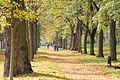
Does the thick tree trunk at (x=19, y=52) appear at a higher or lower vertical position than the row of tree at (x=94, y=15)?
lower

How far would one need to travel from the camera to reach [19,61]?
14.1 meters

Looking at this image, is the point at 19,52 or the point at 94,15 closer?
the point at 19,52

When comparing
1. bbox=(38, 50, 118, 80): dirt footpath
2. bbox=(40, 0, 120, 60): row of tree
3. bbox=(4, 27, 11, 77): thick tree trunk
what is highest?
bbox=(40, 0, 120, 60): row of tree

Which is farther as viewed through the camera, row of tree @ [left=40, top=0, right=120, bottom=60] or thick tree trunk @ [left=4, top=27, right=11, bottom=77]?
row of tree @ [left=40, top=0, right=120, bottom=60]

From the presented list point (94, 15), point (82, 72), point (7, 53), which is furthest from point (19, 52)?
point (94, 15)

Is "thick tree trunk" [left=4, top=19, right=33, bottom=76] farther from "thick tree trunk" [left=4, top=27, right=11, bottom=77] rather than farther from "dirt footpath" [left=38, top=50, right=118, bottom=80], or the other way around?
"dirt footpath" [left=38, top=50, right=118, bottom=80]

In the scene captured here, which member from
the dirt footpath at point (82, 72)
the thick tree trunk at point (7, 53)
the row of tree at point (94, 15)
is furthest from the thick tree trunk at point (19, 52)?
the row of tree at point (94, 15)

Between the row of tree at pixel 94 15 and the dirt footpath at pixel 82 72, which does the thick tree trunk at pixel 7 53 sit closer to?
the dirt footpath at pixel 82 72

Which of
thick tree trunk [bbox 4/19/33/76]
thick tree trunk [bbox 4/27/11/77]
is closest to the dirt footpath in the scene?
thick tree trunk [bbox 4/19/33/76]

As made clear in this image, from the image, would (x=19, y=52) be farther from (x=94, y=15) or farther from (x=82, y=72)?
(x=94, y=15)

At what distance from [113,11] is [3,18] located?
877 cm

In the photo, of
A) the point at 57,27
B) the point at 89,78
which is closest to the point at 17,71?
the point at 89,78

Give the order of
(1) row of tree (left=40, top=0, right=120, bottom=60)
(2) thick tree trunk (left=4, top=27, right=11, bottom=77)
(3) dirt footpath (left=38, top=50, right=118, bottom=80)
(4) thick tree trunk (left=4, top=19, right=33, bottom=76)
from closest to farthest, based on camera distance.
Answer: (2) thick tree trunk (left=4, top=27, right=11, bottom=77) → (4) thick tree trunk (left=4, top=19, right=33, bottom=76) → (3) dirt footpath (left=38, top=50, right=118, bottom=80) → (1) row of tree (left=40, top=0, right=120, bottom=60)

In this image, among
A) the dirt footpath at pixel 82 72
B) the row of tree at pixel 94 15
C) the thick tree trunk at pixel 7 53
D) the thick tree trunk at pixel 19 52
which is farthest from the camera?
the row of tree at pixel 94 15
